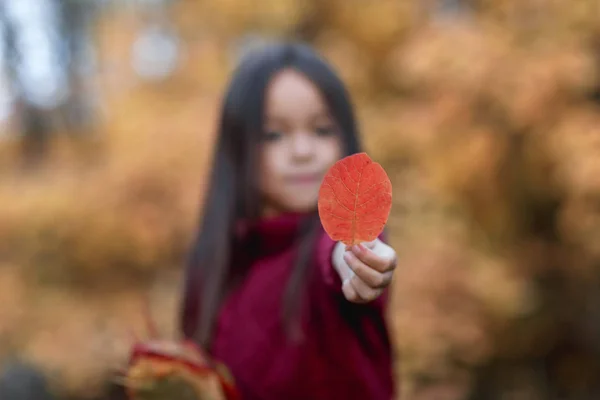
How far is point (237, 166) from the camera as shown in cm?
83

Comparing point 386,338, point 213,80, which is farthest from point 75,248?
point 386,338

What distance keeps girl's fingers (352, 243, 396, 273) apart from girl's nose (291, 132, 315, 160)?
30 centimetres

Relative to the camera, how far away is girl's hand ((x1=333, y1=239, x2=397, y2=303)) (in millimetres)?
416

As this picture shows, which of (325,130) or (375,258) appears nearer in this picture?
(375,258)

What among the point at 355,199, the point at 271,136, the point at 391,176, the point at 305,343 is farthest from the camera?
the point at 391,176

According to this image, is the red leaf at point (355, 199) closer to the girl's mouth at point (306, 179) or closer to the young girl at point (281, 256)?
the young girl at point (281, 256)

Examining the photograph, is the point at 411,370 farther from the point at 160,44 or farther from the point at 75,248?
the point at 160,44

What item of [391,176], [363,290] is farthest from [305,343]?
[391,176]

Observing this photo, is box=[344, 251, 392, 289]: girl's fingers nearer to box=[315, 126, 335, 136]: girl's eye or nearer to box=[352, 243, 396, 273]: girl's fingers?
box=[352, 243, 396, 273]: girl's fingers

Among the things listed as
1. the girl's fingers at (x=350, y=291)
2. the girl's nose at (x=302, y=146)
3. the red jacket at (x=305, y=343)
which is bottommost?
the red jacket at (x=305, y=343)

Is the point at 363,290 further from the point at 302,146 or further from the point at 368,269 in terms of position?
the point at 302,146

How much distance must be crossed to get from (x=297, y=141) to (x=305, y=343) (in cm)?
24

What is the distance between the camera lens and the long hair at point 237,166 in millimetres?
764

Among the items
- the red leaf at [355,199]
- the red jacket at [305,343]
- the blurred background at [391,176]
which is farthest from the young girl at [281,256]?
the blurred background at [391,176]
